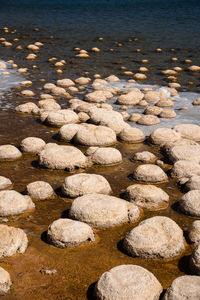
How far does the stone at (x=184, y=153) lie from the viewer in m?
5.97

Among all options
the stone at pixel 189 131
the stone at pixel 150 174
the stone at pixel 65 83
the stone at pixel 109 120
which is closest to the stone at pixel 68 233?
the stone at pixel 150 174

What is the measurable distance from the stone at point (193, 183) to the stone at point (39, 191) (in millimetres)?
1691

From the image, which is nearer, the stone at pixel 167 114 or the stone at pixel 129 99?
the stone at pixel 167 114

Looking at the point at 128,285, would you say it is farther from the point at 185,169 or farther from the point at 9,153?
the point at 9,153

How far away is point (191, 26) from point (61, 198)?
18125mm

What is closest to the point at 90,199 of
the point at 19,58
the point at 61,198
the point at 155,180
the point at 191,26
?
the point at 61,198

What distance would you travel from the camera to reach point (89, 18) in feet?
78.5

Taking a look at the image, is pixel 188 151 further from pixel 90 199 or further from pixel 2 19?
pixel 2 19

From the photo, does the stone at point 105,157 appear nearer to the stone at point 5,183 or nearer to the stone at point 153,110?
the stone at point 5,183

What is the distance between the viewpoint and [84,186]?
4.93 metres

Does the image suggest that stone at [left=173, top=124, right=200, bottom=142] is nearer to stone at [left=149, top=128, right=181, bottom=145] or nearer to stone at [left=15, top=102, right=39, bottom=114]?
stone at [left=149, top=128, right=181, bottom=145]

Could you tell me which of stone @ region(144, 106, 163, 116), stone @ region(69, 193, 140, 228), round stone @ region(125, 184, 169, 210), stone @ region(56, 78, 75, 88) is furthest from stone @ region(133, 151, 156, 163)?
stone @ region(56, 78, 75, 88)

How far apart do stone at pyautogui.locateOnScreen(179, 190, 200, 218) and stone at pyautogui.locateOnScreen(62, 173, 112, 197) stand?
932mm

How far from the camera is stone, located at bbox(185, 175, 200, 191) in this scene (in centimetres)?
511
